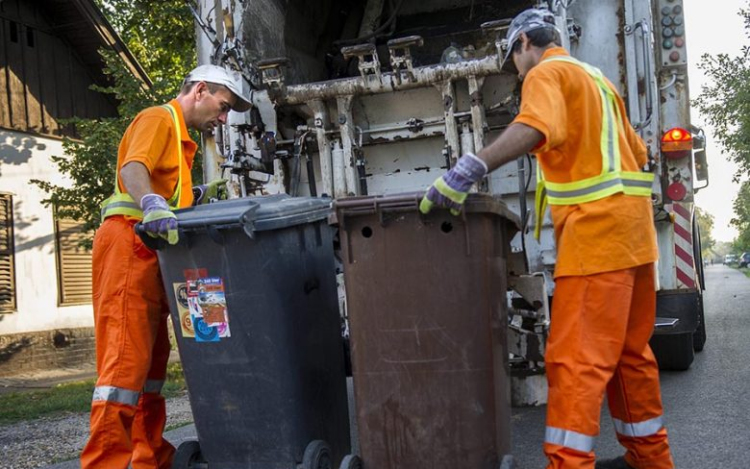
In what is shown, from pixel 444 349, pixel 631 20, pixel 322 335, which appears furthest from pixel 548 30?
pixel 631 20

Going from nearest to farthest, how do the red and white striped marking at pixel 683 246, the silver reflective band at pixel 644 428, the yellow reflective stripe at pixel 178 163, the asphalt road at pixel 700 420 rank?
the silver reflective band at pixel 644 428 < the yellow reflective stripe at pixel 178 163 < the asphalt road at pixel 700 420 < the red and white striped marking at pixel 683 246

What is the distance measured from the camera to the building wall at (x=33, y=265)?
1112cm

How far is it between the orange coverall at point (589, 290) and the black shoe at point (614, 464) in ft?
0.30

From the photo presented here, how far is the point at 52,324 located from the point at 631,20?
992 cm

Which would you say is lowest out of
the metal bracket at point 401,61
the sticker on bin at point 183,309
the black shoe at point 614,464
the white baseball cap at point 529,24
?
the black shoe at point 614,464

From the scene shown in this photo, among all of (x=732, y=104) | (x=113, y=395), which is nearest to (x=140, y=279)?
(x=113, y=395)

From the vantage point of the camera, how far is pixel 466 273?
Answer: 267 centimetres

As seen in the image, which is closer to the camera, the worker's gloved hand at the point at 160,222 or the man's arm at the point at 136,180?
the worker's gloved hand at the point at 160,222

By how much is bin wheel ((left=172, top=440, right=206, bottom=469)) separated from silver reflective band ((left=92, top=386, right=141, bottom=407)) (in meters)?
0.27

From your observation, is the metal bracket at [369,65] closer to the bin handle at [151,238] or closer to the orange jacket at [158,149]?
the orange jacket at [158,149]

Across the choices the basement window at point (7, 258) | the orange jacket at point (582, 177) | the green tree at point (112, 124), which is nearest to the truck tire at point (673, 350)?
the orange jacket at point (582, 177)

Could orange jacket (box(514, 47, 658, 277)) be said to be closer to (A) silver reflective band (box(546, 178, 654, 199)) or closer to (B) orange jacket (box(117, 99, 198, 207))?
(A) silver reflective band (box(546, 178, 654, 199))

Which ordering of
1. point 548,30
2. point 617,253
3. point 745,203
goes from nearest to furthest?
point 617,253, point 548,30, point 745,203

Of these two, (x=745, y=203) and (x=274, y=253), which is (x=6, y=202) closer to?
(x=274, y=253)
